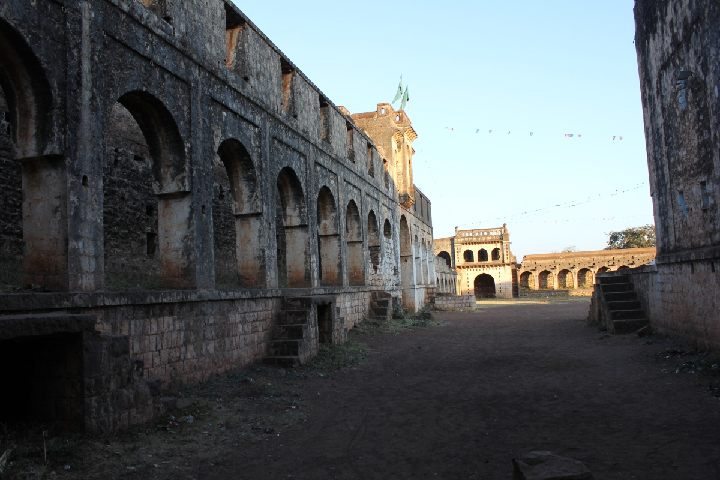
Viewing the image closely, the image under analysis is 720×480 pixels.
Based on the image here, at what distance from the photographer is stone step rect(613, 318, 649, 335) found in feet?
44.7

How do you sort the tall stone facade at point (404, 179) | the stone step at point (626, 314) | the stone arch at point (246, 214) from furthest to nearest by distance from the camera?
the tall stone facade at point (404, 179)
the stone step at point (626, 314)
the stone arch at point (246, 214)

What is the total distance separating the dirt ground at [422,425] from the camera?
467cm

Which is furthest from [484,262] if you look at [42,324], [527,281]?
[42,324]

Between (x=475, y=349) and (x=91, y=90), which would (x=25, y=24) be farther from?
(x=475, y=349)

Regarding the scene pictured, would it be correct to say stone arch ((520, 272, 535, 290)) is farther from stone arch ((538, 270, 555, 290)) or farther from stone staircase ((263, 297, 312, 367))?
stone staircase ((263, 297, 312, 367))

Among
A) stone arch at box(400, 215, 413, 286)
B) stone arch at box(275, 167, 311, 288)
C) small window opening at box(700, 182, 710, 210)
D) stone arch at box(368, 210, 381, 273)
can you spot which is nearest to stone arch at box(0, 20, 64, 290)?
stone arch at box(275, 167, 311, 288)

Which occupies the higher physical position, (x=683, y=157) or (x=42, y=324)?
(x=683, y=157)

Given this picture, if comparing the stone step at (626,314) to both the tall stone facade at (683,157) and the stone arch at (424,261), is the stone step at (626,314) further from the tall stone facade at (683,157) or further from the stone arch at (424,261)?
the stone arch at (424,261)

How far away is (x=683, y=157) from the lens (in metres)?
10.8

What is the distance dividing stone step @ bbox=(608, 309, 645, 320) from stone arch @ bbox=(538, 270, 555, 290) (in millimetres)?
39228

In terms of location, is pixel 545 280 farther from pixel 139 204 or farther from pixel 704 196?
pixel 139 204

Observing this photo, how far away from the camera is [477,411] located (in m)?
6.73

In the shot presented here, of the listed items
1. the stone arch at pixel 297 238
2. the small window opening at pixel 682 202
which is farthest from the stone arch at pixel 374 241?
the small window opening at pixel 682 202

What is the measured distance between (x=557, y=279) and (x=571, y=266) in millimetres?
2095
